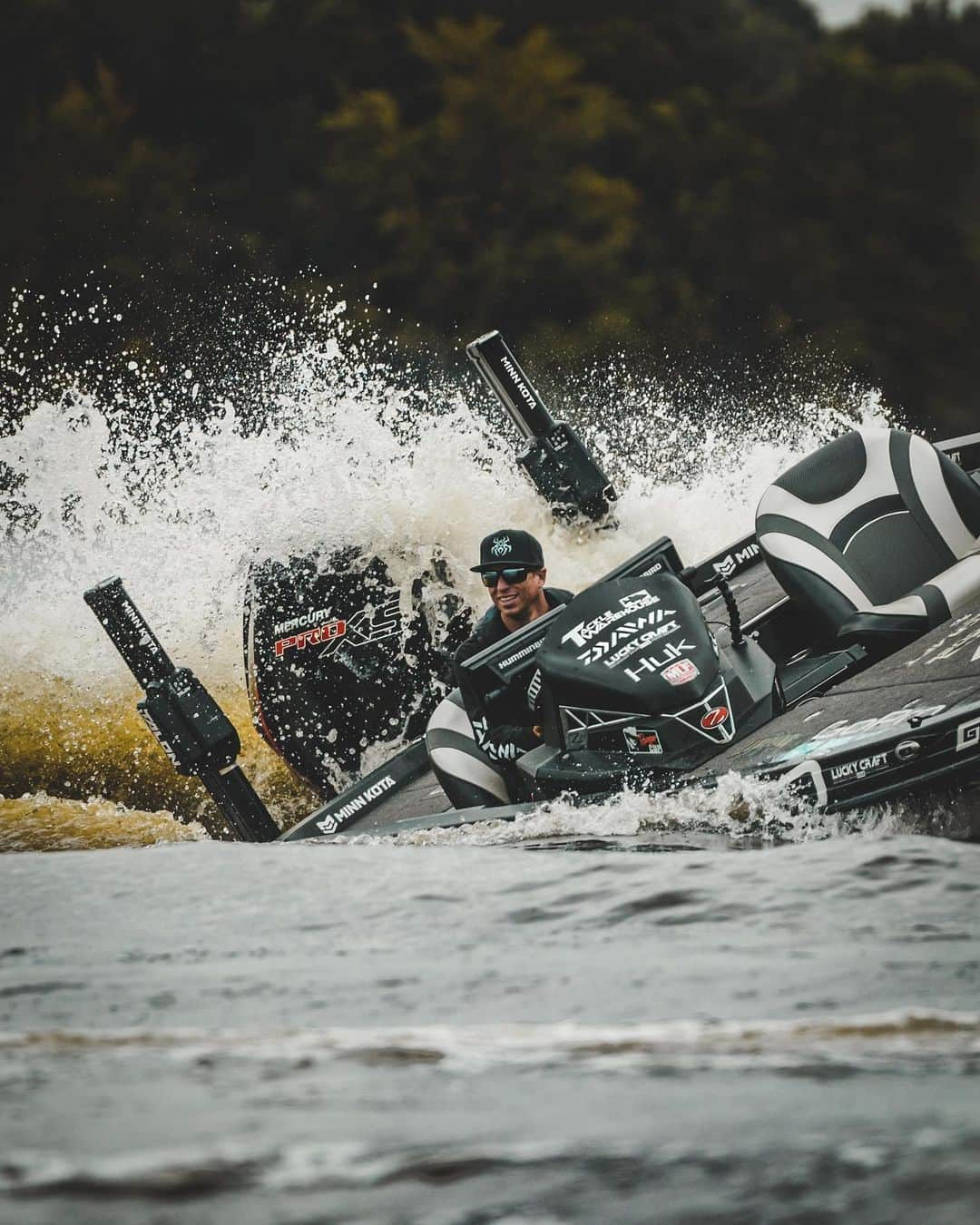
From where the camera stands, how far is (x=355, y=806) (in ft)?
17.5

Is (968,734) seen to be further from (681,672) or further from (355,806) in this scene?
(355,806)

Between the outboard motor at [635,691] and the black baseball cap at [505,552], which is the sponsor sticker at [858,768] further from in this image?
the black baseball cap at [505,552]

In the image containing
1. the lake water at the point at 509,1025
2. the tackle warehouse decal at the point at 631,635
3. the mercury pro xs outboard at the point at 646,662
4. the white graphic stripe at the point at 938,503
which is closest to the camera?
the lake water at the point at 509,1025

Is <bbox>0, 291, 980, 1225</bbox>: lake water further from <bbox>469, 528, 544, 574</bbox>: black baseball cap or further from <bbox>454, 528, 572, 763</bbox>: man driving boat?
<bbox>469, 528, 544, 574</bbox>: black baseball cap

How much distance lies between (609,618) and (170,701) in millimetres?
1990

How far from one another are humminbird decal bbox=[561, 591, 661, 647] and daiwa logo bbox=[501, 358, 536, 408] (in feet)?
8.68

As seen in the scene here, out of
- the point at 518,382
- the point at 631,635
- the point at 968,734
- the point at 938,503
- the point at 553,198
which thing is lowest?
the point at 968,734

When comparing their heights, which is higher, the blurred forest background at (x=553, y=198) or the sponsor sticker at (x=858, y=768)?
the blurred forest background at (x=553, y=198)

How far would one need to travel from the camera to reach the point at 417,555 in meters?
6.19

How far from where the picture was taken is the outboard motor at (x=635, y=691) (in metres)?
3.87

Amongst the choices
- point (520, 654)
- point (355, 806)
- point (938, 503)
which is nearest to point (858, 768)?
point (520, 654)

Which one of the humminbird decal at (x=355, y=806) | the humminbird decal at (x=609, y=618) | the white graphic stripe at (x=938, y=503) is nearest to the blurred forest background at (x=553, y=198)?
the humminbird decal at (x=355, y=806)

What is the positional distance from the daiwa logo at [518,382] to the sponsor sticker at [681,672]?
2902mm

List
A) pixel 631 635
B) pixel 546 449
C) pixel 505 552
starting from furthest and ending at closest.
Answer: pixel 546 449, pixel 505 552, pixel 631 635
